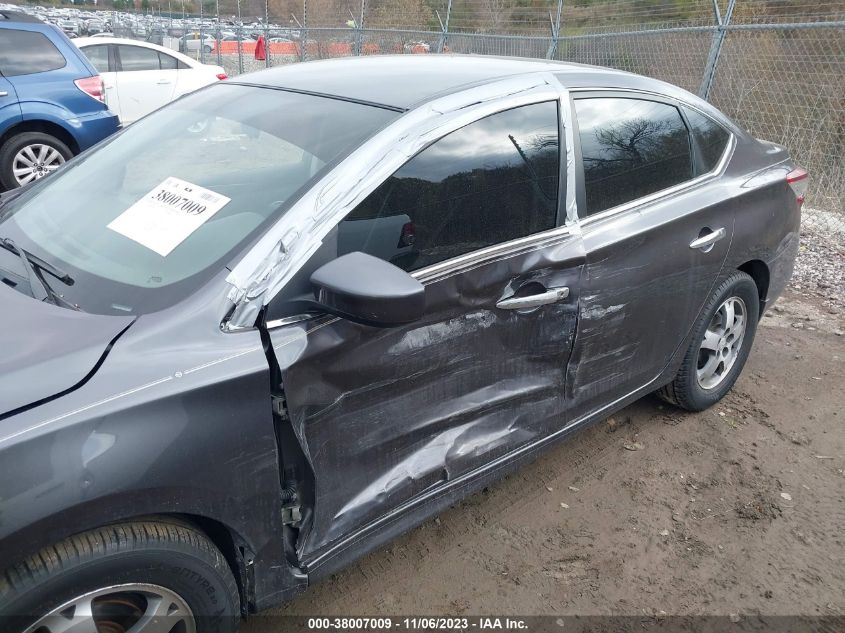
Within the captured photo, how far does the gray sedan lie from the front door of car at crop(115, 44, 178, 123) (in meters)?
6.99

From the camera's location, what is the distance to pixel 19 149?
21.5 feet

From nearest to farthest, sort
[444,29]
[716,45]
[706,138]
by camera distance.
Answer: [706,138] < [716,45] < [444,29]

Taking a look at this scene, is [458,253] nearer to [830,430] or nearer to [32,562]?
[32,562]

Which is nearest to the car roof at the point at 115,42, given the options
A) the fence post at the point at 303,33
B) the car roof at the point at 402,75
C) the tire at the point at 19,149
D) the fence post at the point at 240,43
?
the tire at the point at 19,149

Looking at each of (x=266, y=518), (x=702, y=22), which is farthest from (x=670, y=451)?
(x=702, y=22)

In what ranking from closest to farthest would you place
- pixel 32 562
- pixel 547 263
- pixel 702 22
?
pixel 32 562, pixel 547 263, pixel 702 22

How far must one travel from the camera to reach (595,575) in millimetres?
2510

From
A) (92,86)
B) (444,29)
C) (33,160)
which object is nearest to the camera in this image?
(33,160)

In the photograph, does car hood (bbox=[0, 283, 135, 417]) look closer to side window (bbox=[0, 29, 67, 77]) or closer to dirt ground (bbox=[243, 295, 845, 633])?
dirt ground (bbox=[243, 295, 845, 633])

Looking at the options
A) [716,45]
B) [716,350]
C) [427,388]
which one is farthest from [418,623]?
[716,45]

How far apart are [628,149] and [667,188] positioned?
30 cm

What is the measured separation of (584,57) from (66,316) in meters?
9.31

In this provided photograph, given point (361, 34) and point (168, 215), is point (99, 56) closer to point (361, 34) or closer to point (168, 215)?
point (361, 34)

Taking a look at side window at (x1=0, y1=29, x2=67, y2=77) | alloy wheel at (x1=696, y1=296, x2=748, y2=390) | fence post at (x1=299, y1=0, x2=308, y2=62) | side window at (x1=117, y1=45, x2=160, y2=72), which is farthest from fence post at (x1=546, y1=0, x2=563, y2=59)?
fence post at (x1=299, y1=0, x2=308, y2=62)
